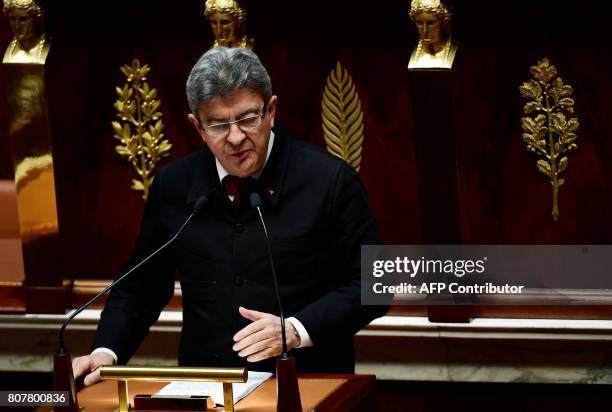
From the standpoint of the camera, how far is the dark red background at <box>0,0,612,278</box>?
9.49 ft

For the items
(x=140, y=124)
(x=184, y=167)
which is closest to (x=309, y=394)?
(x=184, y=167)

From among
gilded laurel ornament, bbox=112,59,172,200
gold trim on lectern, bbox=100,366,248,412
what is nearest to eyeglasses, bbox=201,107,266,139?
gold trim on lectern, bbox=100,366,248,412

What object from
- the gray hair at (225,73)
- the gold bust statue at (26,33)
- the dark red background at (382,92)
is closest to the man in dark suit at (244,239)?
the gray hair at (225,73)

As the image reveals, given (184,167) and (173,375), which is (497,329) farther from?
(173,375)

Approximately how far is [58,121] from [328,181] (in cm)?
120

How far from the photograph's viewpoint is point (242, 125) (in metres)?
2.12

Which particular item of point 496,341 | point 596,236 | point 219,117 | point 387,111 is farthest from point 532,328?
point 219,117

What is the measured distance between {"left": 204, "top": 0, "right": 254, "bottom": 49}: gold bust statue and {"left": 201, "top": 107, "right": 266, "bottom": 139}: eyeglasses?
0.82 m

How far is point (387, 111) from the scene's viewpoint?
3.02 metres

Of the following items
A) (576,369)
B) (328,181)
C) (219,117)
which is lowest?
(576,369)

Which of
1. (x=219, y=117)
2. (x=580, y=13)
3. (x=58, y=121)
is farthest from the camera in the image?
(x=58, y=121)

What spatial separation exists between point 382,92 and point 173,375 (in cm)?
138

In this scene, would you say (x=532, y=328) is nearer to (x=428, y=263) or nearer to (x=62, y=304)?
(x=428, y=263)

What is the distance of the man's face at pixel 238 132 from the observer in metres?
2.10
